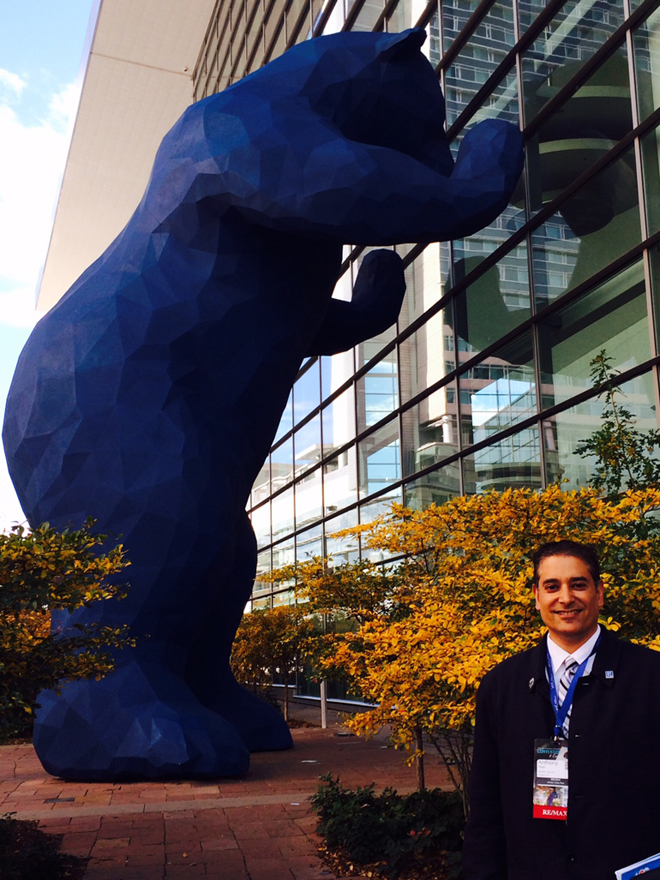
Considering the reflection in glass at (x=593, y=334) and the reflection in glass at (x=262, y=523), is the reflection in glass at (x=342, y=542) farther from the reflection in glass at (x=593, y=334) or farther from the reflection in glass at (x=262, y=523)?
the reflection in glass at (x=593, y=334)

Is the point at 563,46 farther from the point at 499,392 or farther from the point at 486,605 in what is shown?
the point at 486,605

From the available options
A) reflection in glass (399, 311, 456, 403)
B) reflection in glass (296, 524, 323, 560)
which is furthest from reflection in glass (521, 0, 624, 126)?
reflection in glass (296, 524, 323, 560)

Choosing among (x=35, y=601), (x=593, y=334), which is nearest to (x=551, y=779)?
(x=35, y=601)

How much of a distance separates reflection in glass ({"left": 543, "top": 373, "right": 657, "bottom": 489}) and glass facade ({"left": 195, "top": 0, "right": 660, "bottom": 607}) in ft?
0.05

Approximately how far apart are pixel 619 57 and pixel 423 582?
4987mm

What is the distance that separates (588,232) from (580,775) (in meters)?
7.13

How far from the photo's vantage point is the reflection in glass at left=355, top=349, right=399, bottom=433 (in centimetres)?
1252

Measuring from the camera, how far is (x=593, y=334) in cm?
809

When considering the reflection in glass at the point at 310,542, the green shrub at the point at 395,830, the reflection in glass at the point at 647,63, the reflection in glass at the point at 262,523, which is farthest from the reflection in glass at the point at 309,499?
the green shrub at the point at 395,830

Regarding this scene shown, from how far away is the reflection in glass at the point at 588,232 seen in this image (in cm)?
770

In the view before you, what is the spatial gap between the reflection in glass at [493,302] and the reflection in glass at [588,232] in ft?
0.87

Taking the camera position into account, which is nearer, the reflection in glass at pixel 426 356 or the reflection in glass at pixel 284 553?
the reflection in glass at pixel 426 356

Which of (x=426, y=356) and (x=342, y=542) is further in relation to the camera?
(x=342, y=542)

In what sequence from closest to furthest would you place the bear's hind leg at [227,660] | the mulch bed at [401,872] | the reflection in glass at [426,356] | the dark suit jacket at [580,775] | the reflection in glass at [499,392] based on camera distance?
the dark suit jacket at [580,775], the mulch bed at [401,872], the bear's hind leg at [227,660], the reflection in glass at [499,392], the reflection in glass at [426,356]
